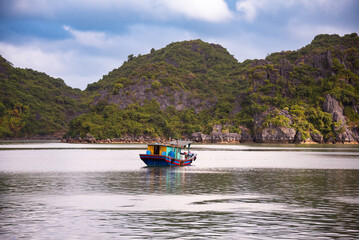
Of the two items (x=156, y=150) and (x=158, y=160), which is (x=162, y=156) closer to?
(x=158, y=160)

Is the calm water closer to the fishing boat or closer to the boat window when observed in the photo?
the fishing boat

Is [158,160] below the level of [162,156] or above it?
below

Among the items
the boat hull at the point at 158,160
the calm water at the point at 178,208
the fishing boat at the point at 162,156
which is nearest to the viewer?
the calm water at the point at 178,208

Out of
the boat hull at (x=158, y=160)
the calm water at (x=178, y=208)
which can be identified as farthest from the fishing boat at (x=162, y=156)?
the calm water at (x=178, y=208)

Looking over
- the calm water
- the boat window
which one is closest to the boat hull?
the boat window

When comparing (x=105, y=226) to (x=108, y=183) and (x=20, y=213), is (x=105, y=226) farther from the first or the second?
(x=108, y=183)

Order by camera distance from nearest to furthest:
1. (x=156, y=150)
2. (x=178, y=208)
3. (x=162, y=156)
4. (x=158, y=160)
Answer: (x=178, y=208), (x=162, y=156), (x=158, y=160), (x=156, y=150)

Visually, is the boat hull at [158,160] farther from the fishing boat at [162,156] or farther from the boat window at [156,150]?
the boat window at [156,150]

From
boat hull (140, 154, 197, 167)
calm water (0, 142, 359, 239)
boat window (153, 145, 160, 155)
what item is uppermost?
boat window (153, 145, 160, 155)

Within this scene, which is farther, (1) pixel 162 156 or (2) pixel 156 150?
(2) pixel 156 150

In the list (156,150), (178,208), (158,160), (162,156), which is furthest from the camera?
(156,150)

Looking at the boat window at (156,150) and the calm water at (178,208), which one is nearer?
the calm water at (178,208)

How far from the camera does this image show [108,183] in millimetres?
43500

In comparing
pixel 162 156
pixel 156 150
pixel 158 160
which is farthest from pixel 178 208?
pixel 156 150
